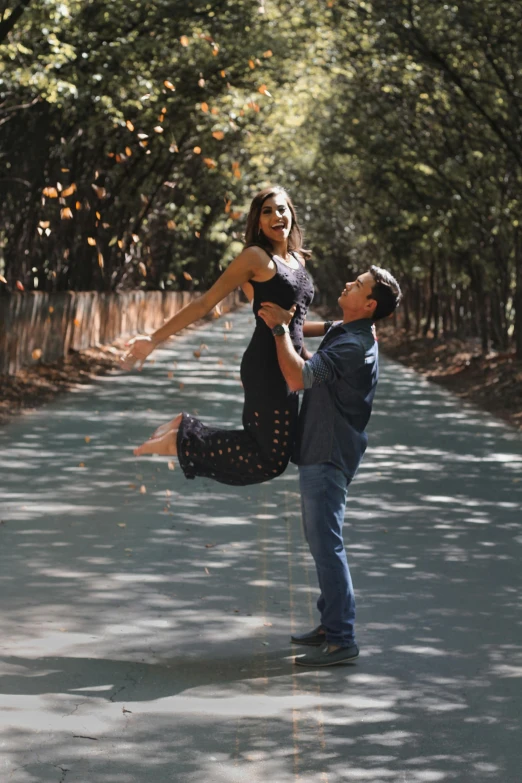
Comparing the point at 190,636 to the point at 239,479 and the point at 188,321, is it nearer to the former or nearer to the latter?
the point at 239,479

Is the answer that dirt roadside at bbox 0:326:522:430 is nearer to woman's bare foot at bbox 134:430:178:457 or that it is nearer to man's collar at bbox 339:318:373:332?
woman's bare foot at bbox 134:430:178:457

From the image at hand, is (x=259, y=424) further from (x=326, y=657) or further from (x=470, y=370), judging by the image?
(x=470, y=370)

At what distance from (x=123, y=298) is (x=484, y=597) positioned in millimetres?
33101

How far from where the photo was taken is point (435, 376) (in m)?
29.0

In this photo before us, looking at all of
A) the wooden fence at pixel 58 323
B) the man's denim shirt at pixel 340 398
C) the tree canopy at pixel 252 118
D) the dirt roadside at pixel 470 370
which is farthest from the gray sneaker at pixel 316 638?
the dirt roadside at pixel 470 370

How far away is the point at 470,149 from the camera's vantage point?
28.9 metres

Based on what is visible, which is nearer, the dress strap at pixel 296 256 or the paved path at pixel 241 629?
the paved path at pixel 241 629

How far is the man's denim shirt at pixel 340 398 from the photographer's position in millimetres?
6762

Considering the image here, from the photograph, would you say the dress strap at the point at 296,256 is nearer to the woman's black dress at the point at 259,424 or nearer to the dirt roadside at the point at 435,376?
the woman's black dress at the point at 259,424

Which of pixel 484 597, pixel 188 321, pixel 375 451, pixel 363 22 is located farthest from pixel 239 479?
pixel 363 22

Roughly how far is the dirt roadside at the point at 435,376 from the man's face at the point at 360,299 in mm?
11229

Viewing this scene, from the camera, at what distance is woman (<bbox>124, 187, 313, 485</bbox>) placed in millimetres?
6934

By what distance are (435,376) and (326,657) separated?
22488 mm

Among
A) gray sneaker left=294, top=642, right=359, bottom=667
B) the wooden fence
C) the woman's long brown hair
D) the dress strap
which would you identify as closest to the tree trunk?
the wooden fence
